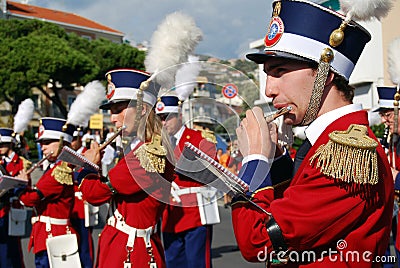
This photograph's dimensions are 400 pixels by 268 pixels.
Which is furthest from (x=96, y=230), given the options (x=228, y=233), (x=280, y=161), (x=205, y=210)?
(x=280, y=161)

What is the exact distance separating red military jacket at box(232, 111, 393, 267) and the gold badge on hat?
432mm

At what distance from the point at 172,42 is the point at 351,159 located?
1.76 meters

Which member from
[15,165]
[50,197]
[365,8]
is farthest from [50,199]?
[365,8]

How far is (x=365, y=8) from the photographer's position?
214 cm

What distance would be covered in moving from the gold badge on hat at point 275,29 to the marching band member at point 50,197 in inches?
134

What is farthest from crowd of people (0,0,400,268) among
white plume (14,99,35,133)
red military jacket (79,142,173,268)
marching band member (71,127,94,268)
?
white plume (14,99,35,133)

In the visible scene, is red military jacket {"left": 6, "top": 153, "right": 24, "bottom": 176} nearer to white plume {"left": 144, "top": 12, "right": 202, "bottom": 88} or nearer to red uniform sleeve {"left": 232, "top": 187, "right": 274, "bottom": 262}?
white plume {"left": 144, "top": 12, "right": 202, "bottom": 88}

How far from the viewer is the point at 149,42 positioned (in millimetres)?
3604

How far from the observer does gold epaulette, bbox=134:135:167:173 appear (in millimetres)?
3203

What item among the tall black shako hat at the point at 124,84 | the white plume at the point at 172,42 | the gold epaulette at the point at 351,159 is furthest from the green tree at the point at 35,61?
the gold epaulette at the point at 351,159

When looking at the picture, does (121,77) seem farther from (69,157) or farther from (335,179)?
(335,179)

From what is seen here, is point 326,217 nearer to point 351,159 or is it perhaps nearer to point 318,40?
point 351,159

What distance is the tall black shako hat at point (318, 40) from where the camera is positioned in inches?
82.6

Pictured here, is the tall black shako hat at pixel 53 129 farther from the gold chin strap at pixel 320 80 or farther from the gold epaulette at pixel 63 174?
the gold chin strap at pixel 320 80
